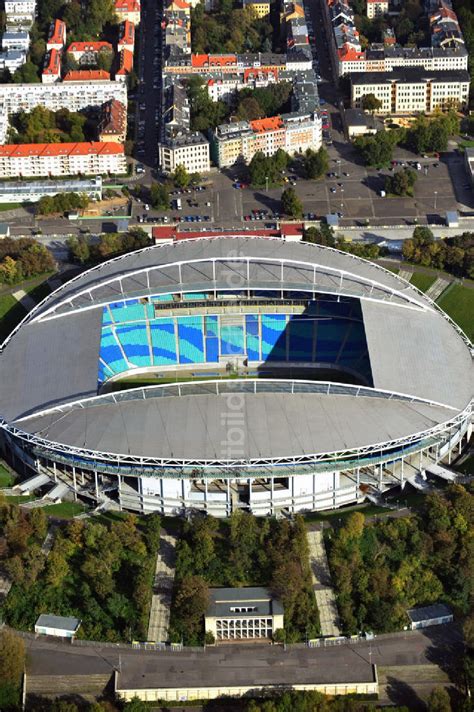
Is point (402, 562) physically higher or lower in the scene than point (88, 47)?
lower

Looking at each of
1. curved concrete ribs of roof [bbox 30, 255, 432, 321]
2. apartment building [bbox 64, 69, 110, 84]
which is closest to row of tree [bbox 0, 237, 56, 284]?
curved concrete ribs of roof [bbox 30, 255, 432, 321]

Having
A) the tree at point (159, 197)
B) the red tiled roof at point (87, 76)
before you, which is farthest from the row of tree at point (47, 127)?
the tree at point (159, 197)

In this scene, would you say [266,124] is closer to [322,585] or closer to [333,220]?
[333,220]

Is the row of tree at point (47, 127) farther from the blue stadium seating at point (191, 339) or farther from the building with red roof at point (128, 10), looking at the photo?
the blue stadium seating at point (191, 339)

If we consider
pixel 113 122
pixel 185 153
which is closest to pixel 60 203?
pixel 185 153

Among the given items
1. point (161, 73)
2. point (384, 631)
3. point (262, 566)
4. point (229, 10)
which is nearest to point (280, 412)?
point (262, 566)

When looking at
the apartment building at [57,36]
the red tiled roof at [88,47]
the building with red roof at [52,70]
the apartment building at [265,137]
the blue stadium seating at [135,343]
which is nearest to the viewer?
the blue stadium seating at [135,343]

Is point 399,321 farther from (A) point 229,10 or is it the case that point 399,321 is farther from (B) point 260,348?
(A) point 229,10
